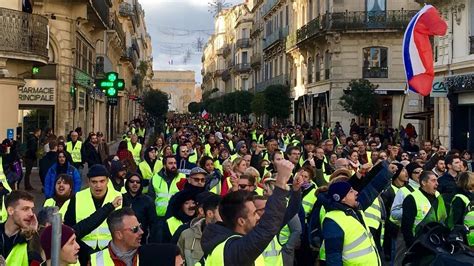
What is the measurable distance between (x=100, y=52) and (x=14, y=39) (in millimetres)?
20124

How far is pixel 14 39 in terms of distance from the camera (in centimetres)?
1752

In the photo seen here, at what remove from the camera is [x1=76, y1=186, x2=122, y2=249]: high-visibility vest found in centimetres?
638

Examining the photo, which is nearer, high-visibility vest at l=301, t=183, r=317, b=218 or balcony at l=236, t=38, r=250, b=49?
high-visibility vest at l=301, t=183, r=317, b=218

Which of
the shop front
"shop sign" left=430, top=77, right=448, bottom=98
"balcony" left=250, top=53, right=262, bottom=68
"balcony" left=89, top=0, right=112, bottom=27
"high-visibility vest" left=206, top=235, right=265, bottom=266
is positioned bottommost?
"high-visibility vest" left=206, top=235, right=265, bottom=266

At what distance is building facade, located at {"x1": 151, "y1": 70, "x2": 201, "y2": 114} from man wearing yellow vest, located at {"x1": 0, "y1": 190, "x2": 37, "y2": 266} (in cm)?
16485

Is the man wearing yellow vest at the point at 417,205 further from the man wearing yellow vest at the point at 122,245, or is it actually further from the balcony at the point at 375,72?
the balcony at the point at 375,72

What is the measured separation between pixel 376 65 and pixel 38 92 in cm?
1914

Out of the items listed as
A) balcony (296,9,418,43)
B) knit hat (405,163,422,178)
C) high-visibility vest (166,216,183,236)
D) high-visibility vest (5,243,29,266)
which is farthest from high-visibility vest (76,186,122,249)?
balcony (296,9,418,43)

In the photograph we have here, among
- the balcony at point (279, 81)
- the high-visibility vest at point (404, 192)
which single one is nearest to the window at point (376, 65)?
the balcony at point (279, 81)

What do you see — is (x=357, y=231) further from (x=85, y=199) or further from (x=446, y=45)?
(x=446, y=45)

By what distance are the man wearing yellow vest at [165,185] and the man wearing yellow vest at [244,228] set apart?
14.3 ft

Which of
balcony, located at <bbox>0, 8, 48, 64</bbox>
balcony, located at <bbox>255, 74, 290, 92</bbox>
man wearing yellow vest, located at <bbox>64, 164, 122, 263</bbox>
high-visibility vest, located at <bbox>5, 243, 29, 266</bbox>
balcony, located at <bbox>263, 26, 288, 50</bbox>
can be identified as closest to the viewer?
high-visibility vest, located at <bbox>5, 243, 29, 266</bbox>

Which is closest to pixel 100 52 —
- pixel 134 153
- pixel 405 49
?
pixel 134 153

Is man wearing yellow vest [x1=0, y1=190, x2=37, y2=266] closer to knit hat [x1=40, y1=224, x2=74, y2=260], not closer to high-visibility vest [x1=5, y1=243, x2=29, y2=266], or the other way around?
high-visibility vest [x1=5, y1=243, x2=29, y2=266]
